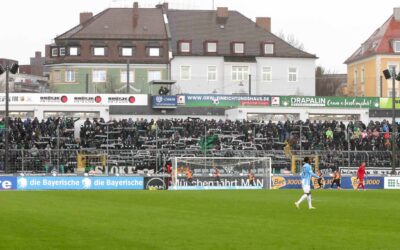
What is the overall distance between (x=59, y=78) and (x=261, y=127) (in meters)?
42.2

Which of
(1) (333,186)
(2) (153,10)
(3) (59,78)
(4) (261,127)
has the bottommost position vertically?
(1) (333,186)

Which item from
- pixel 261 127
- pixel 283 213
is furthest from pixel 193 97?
pixel 283 213

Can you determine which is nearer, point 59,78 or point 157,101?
point 157,101

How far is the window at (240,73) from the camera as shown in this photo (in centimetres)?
10439

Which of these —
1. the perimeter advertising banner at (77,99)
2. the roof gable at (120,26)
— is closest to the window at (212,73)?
the roof gable at (120,26)

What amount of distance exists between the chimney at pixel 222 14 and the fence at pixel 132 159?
47.0 m

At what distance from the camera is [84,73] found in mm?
102875

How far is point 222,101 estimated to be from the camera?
7781 centimetres

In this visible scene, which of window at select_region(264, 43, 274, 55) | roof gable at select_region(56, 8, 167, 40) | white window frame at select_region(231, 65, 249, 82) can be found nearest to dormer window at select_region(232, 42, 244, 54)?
white window frame at select_region(231, 65, 249, 82)

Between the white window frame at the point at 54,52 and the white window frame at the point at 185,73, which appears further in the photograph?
the white window frame at the point at 54,52

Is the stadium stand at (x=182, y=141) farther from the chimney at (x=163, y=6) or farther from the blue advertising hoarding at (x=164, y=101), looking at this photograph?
the chimney at (x=163, y=6)

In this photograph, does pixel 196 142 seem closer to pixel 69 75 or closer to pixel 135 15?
pixel 69 75

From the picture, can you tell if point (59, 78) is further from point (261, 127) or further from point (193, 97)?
point (261, 127)

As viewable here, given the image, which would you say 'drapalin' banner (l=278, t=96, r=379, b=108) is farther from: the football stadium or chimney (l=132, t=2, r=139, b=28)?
chimney (l=132, t=2, r=139, b=28)
